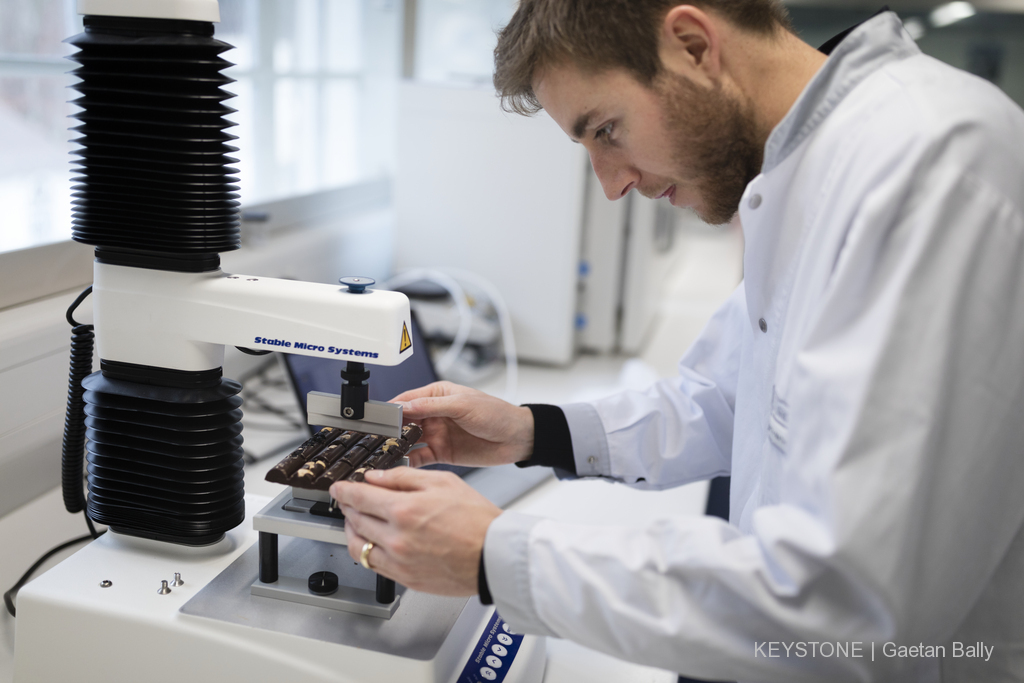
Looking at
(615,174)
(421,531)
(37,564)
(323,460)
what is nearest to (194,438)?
(323,460)

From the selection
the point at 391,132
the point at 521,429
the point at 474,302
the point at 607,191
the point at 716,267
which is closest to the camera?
the point at 607,191

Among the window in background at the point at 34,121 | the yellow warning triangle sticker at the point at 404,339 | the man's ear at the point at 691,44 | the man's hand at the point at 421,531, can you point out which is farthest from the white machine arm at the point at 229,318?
the window in background at the point at 34,121

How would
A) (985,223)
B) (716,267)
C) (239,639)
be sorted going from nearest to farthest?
(985,223) → (239,639) → (716,267)

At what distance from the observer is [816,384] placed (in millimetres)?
606

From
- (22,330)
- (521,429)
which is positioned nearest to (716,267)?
(521,429)

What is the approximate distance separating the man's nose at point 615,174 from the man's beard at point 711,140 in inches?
2.3

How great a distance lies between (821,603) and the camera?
595 mm

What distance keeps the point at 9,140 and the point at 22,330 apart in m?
0.35

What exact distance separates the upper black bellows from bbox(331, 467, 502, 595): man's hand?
293mm

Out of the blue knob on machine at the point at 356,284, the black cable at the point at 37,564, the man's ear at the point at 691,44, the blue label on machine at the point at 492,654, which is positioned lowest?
the black cable at the point at 37,564

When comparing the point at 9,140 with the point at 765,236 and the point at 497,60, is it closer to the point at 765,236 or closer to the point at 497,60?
the point at 497,60

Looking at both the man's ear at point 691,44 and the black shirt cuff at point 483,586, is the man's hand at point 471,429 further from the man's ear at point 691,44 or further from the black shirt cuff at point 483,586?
the man's ear at point 691,44

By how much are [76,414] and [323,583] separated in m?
0.38

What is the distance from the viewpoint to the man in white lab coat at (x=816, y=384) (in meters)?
0.58
